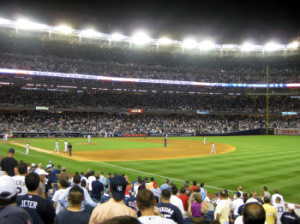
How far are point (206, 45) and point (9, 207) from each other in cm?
7576

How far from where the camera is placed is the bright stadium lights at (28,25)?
181ft

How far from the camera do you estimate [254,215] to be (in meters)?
3.06

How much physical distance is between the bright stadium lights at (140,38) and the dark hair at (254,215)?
65.8m

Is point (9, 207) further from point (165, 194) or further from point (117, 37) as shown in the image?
point (117, 37)

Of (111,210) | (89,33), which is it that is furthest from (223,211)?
(89,33)

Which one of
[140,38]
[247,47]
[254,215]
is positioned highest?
[140,38]

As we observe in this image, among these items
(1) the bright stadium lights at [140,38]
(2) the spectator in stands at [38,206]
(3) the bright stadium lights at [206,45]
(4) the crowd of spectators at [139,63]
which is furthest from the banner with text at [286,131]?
(2) the spectator in stands at [38,206]

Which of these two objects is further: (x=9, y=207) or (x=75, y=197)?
(x=75, y=197)

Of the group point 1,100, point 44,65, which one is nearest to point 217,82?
point 44,65

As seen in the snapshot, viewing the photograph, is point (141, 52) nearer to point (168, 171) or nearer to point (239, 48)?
point (239, 48)

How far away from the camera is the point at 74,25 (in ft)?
200

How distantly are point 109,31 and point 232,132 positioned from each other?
39.7m

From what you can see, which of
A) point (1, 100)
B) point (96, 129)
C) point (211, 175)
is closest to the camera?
point (211, 175)

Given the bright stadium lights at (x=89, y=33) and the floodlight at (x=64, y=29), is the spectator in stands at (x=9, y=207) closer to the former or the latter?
the floodlight at (x=64, y=29)
